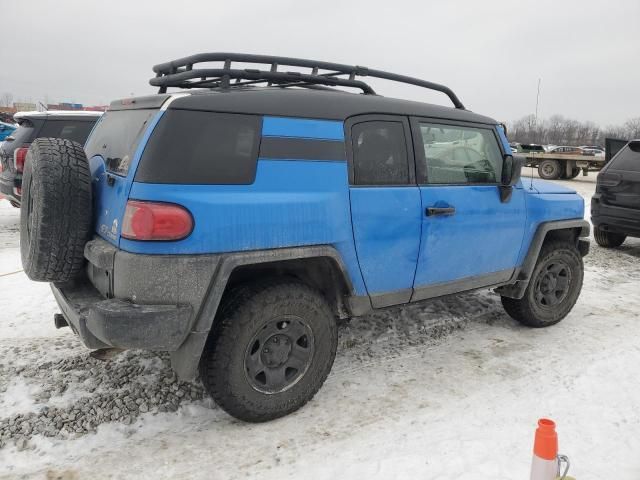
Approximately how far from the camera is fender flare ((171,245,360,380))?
2.52 meters

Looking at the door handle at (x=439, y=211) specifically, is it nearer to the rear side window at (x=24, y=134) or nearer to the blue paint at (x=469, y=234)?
the blue paint at (x=469, y=234)

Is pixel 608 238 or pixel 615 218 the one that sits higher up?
pixel 615 218

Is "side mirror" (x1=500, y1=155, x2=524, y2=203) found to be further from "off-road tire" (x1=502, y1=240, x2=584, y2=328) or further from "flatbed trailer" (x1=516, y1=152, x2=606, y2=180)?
"flatbed trailer" (x1=516, y1=152, x2=606, y2=180)

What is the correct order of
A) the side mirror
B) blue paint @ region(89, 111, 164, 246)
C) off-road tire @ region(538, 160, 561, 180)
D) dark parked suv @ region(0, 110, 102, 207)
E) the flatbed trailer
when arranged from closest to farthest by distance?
blue paint @ region(89, 111, 164, 246) < the side mirror < dark parked suv @ region(0, 110, 102, 207) < the flatbed trailer < off-road tire @ region(538, 160, 561, 180)

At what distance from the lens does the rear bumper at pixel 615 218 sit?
7.14 m

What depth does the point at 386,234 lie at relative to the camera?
10.1 ft

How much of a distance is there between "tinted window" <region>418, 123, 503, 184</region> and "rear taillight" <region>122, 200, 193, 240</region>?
5.40 feet

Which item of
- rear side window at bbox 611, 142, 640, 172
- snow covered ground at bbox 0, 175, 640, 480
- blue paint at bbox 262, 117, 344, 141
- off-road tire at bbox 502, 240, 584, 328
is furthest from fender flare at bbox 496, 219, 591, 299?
rear side window at bbox 611, 142, 640, 172

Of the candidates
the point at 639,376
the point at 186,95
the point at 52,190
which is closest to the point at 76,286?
the point at 52,190

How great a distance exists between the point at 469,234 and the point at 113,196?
2366mm

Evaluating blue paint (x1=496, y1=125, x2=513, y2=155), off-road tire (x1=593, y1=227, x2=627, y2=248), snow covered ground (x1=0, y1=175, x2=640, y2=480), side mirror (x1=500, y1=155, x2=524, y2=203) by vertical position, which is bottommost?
snow covered ground (x1=0, y1=175, x2=640, y2=480)

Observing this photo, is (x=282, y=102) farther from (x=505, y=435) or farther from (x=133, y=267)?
(x=505, y=435)

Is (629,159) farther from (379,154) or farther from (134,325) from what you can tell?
(134,325)

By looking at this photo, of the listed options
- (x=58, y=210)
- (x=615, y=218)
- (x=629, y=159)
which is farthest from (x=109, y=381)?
(x=629, y=159)
